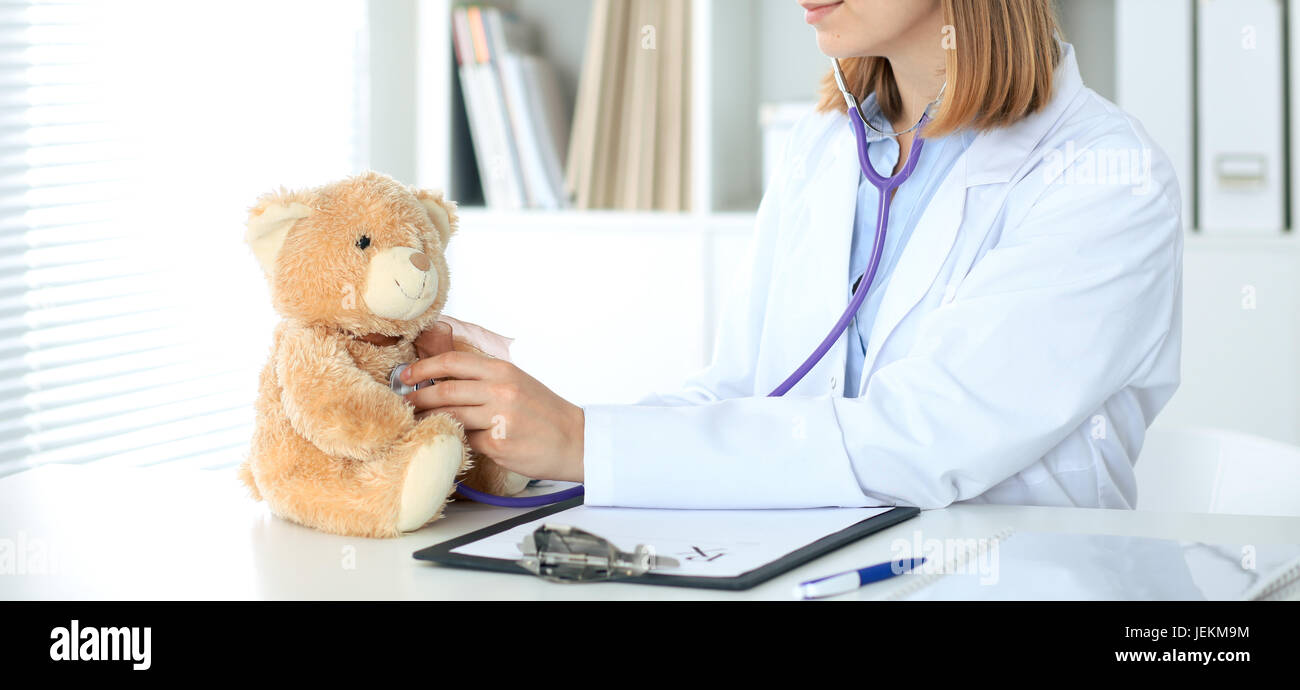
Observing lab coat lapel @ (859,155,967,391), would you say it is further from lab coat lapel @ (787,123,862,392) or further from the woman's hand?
the woman's hand

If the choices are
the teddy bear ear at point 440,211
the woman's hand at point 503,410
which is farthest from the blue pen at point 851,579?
the teddy bear ear at point 440,211

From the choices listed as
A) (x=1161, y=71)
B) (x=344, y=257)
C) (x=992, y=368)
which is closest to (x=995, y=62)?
(x=992, y=368)

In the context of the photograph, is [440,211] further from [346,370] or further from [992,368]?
[992,368]

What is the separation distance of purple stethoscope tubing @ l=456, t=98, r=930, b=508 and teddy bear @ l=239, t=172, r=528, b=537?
0.30 ft

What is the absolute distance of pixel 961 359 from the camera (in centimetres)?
98

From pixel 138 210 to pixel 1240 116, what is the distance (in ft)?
6.08

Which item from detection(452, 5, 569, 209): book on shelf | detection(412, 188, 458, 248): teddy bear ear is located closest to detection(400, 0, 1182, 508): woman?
detection(412, 188, 458, 248): teddy bear ear

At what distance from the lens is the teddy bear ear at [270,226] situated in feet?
2.72

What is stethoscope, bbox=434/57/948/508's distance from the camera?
95cm
